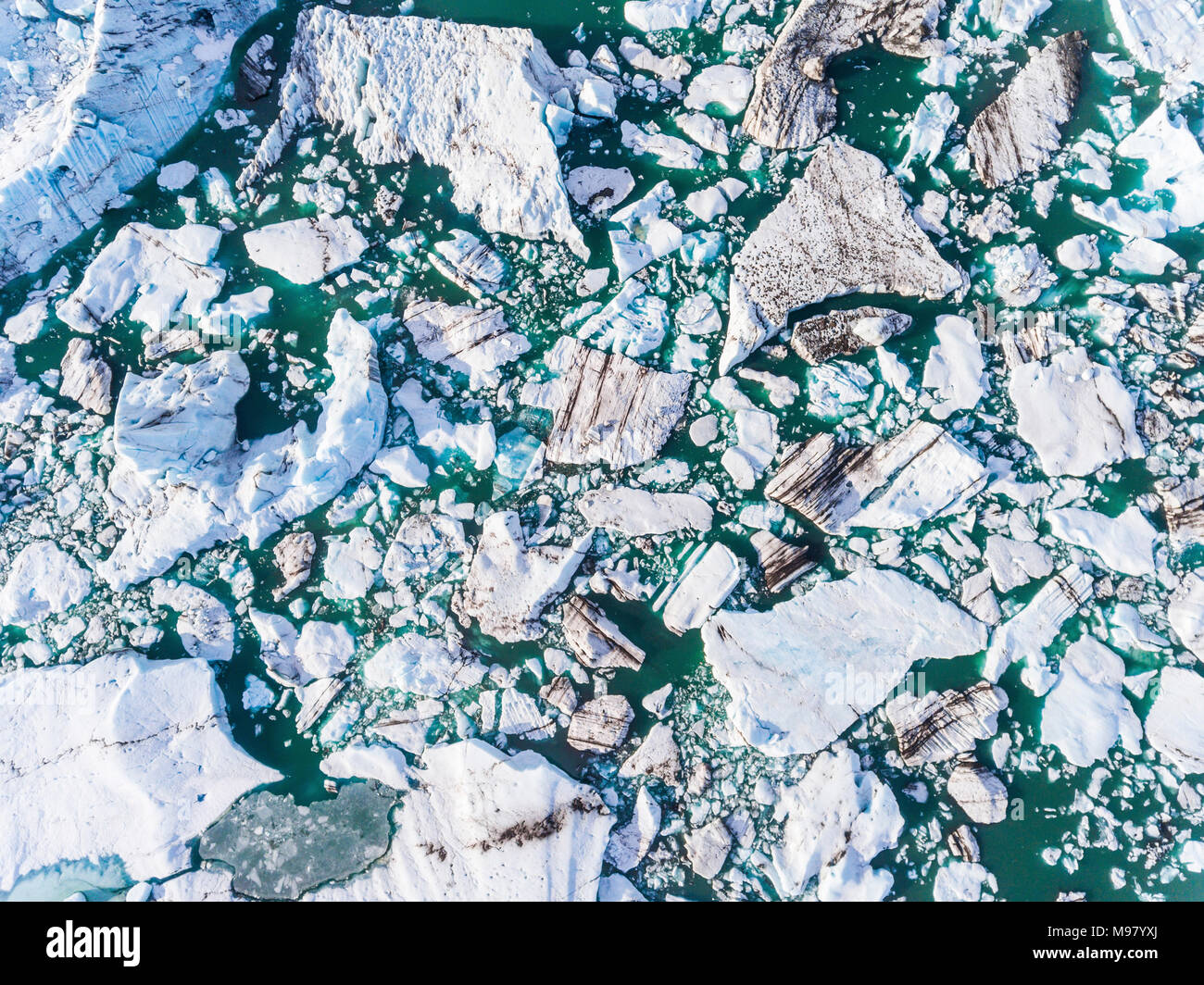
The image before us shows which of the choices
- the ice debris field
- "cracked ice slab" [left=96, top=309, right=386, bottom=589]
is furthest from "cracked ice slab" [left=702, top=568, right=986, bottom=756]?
"cracked ice slab" [left=96, top=309, right=386, bottom=589]

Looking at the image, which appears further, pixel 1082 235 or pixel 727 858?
pixel 1082 235

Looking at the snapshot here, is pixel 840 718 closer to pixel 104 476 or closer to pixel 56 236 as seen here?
pixel 104 476

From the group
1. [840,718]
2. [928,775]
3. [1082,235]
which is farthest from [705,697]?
[1082,235]

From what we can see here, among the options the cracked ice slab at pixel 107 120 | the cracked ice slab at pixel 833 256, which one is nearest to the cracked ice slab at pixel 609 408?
the cracked ice slab at pixel 833 256
